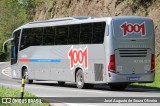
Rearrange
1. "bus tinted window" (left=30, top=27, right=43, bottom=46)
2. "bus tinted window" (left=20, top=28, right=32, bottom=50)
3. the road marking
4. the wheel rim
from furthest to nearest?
the road marking, "bus tinted window" (left=20, top=28, right=32, bottom=50), "bus tinted window" (left=30, top=27, right=43, bottom=46), the wheel rim

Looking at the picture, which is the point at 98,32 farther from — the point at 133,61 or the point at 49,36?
the point at 49,36

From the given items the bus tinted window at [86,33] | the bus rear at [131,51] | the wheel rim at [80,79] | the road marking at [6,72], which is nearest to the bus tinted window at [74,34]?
the bus tinted window at [86,33]

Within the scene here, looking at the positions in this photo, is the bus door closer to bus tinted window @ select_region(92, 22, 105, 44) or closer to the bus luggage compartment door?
bus tinted window @ select_region(92, 22, 105, 44)

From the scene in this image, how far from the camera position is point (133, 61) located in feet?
84.9

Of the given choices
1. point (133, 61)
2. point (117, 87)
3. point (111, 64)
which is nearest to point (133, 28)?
point (133, 61)

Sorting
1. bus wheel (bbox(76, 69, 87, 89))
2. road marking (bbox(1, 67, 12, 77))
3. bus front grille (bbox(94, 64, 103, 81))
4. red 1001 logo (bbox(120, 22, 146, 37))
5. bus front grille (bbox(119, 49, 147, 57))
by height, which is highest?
red 1001 logo (bbox(120, 22, 146, 37))

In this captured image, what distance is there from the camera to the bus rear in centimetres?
2553

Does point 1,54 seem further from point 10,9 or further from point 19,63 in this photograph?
point 19,63

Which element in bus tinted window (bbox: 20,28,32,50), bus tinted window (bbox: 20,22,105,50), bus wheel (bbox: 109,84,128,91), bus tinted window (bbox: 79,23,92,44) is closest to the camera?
bus tinted window (bbox: 20,22,105,50)

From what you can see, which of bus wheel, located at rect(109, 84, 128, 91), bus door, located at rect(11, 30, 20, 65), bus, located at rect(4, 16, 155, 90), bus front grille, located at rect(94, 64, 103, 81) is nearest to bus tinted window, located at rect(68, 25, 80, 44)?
bus, located at rect(4, 16, 155, 90)

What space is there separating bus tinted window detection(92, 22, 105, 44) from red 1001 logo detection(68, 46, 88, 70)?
92 cm

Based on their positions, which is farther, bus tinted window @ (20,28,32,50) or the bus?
bus tinted window @ (20,28,32,50)

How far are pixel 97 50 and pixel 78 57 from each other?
1.89m

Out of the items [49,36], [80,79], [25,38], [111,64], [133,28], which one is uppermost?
[133,28]
